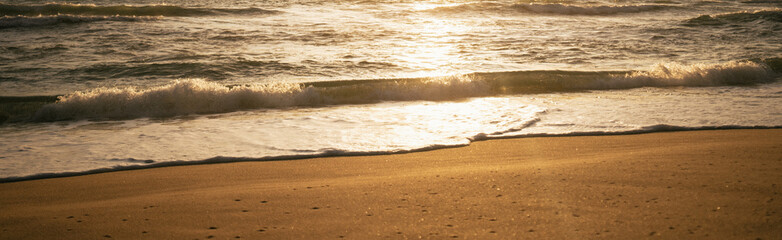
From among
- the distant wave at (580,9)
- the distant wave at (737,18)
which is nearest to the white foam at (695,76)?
the distant wave at (737,18)

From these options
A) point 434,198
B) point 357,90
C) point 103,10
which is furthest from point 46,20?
point 434,198

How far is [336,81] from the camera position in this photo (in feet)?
33.3

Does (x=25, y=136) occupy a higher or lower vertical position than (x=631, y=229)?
lower

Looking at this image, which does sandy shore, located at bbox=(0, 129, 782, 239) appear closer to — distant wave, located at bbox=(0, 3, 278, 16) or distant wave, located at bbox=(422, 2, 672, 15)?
distant wave, located at bbox=(0, 3, 278, 16)

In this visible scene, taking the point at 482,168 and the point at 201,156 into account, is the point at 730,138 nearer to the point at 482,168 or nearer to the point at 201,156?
the point at 482,168

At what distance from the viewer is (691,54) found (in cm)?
1277

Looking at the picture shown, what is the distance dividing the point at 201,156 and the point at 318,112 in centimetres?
259

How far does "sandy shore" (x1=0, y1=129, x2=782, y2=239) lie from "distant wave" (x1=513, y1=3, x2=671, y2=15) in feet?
56.5

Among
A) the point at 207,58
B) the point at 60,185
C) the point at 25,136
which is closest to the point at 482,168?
the point at 60,185

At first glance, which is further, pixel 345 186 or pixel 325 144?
pixel 325 144

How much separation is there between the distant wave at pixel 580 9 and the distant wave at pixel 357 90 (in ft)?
38.4

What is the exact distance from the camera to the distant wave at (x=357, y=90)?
27.2ft

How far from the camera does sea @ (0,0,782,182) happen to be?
21.2 ft

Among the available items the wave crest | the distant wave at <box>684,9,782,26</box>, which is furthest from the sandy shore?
the distant wave at <box>684,9,782,26</box>
